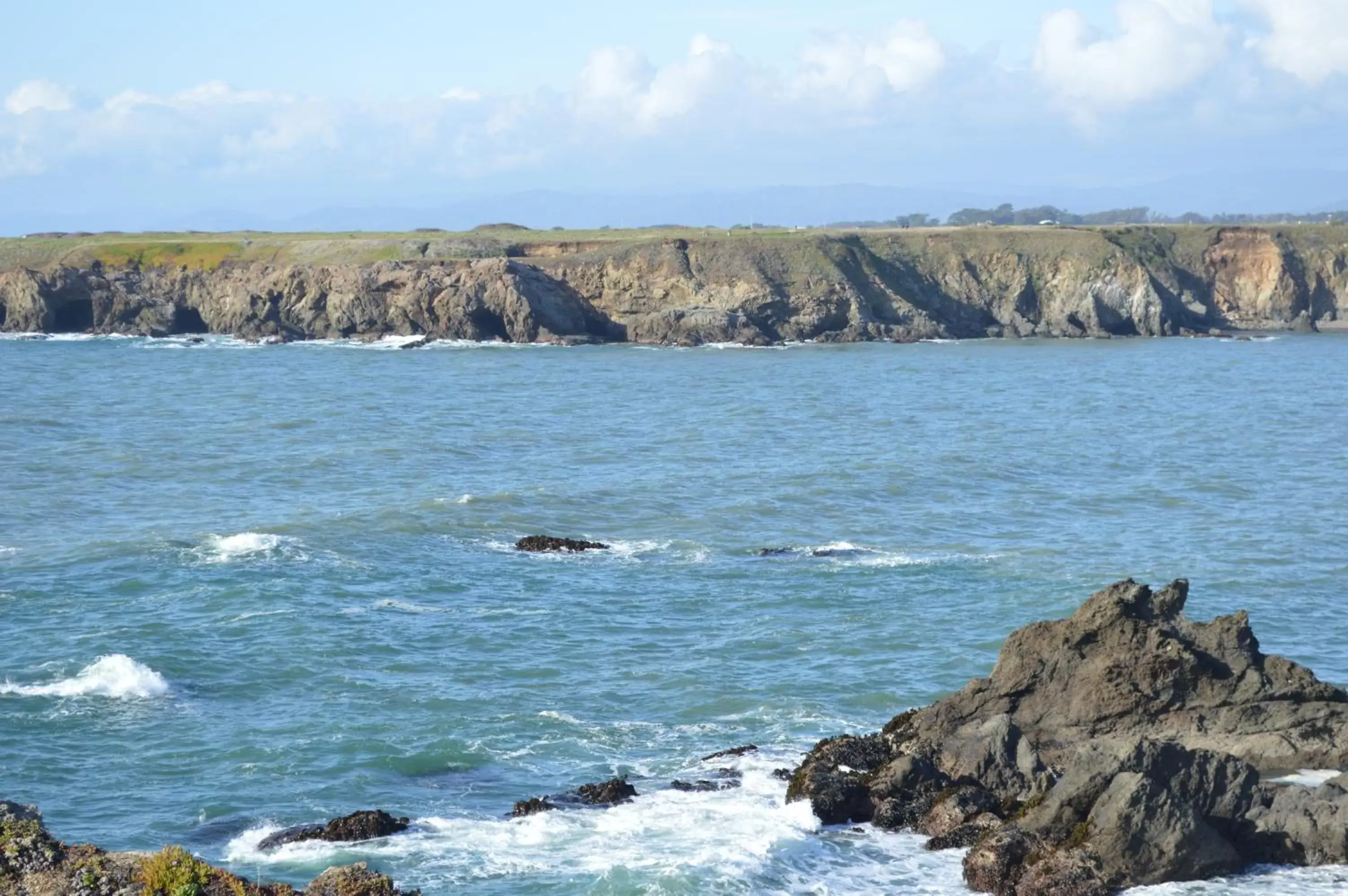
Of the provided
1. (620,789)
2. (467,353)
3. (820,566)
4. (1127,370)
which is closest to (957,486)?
(820,566)

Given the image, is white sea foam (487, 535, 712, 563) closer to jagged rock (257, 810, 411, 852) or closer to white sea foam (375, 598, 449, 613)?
white sea foam (375, 598, 449, 613)

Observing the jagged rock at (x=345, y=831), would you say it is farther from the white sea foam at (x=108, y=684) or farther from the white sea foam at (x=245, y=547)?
the white sea foam at (x=245, y=547)

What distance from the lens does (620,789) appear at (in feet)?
73.9

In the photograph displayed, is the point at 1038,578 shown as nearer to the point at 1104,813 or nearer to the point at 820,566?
the point at 820,566

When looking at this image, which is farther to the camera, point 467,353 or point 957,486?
point 467,353

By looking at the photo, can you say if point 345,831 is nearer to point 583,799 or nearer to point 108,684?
point 583,799

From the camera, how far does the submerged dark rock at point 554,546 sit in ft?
131

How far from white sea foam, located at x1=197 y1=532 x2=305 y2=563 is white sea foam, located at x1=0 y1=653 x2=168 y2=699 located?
901 centimetres

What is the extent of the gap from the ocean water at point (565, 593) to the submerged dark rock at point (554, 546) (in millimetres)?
532

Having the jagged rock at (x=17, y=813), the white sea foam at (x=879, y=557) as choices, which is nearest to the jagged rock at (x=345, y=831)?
the jagged rock at (x=17, y=813)

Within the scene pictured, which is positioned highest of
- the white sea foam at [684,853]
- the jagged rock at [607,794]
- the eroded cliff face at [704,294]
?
the eroded cliff face at [704,294]

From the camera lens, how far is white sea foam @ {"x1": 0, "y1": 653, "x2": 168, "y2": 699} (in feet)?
90.2

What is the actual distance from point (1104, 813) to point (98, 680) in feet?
60.9

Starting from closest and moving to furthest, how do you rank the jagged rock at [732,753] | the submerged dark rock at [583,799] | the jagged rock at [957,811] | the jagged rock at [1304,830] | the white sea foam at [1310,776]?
the jagged rock at [1304,830]
the jagged rock at [957,811]
the submerged dark rock at [583,799]
the white sea foam at [1310,776]
the jagged rock at [732,753]
